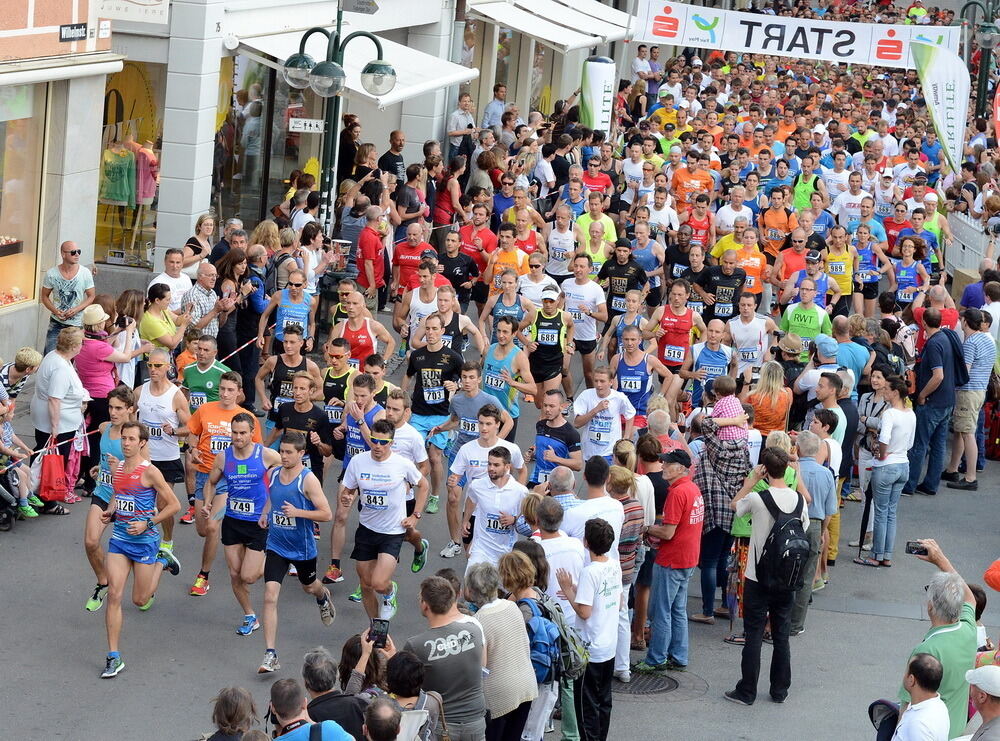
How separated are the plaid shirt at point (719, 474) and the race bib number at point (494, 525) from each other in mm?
1678

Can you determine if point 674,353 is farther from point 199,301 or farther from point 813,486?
point 199,301

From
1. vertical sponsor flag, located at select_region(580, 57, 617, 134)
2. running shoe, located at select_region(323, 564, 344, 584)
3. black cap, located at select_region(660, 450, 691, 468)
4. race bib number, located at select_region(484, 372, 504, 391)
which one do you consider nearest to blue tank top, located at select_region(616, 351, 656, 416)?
race bib number, located at select_region(484, 372, 504, 391)

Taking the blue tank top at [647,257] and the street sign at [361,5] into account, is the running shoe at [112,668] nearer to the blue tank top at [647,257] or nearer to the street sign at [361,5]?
the blue tank top at [647,257]

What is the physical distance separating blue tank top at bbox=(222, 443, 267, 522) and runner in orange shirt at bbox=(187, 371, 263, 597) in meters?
0.86

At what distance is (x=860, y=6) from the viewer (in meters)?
58.9

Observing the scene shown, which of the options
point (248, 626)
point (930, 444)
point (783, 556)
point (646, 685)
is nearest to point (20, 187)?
point (248, 626)

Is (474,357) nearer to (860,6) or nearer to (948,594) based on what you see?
(948,594)

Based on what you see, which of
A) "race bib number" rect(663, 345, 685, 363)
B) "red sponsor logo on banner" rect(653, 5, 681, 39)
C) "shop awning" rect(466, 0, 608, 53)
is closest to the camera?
"race bib number" rect(663, 345, 685, 363)

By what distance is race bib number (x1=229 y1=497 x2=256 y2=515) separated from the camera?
394 inches

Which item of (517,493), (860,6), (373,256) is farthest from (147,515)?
(860,6)

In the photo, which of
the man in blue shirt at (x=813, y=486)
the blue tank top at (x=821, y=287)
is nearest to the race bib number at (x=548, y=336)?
the blue tank top at (x=821, y=287)

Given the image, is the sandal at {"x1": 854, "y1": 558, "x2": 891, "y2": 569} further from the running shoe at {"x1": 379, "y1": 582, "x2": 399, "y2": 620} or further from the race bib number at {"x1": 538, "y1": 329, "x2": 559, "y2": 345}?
the running shoe at {"x1": 379, "y1": 582, "x2": 399, "y2": 620}

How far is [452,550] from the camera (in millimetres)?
12102

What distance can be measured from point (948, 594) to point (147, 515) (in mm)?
4869
